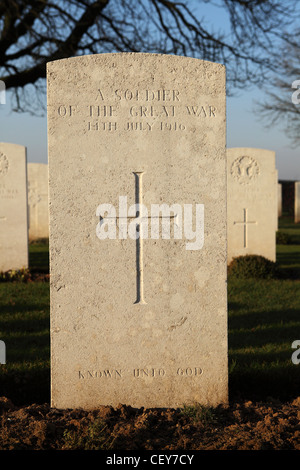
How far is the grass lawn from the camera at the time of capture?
3.77m

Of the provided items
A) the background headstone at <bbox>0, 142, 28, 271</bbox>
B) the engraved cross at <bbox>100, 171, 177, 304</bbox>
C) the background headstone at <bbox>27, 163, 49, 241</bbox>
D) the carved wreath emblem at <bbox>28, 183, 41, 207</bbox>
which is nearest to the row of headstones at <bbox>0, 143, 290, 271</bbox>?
the background headstone at <bbox>0, 142, 28, 271</bbox>

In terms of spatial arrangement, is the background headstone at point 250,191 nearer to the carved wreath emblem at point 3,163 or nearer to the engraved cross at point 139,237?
the carved wreath emblem at point 3,163

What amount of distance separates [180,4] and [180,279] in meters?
9.90

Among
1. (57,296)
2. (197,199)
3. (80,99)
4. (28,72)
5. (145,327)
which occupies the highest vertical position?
(28,72)

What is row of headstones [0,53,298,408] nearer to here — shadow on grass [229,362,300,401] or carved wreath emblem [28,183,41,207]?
shadow on grass [229,362,300,401]

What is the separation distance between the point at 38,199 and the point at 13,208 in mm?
5108

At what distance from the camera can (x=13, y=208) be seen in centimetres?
865

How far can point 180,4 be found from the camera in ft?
38.0

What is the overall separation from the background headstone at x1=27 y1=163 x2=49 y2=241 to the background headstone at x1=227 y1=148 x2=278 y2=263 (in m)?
5.96

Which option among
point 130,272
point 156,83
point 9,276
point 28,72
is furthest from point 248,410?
point 28,72

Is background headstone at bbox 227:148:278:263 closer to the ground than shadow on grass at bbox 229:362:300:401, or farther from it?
farther from it

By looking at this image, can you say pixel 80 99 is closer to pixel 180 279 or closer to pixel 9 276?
pixel 180 279

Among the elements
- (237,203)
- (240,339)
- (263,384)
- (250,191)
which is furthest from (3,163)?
(263,384)

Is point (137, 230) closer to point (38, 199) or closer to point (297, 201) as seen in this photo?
point (38, 199)
